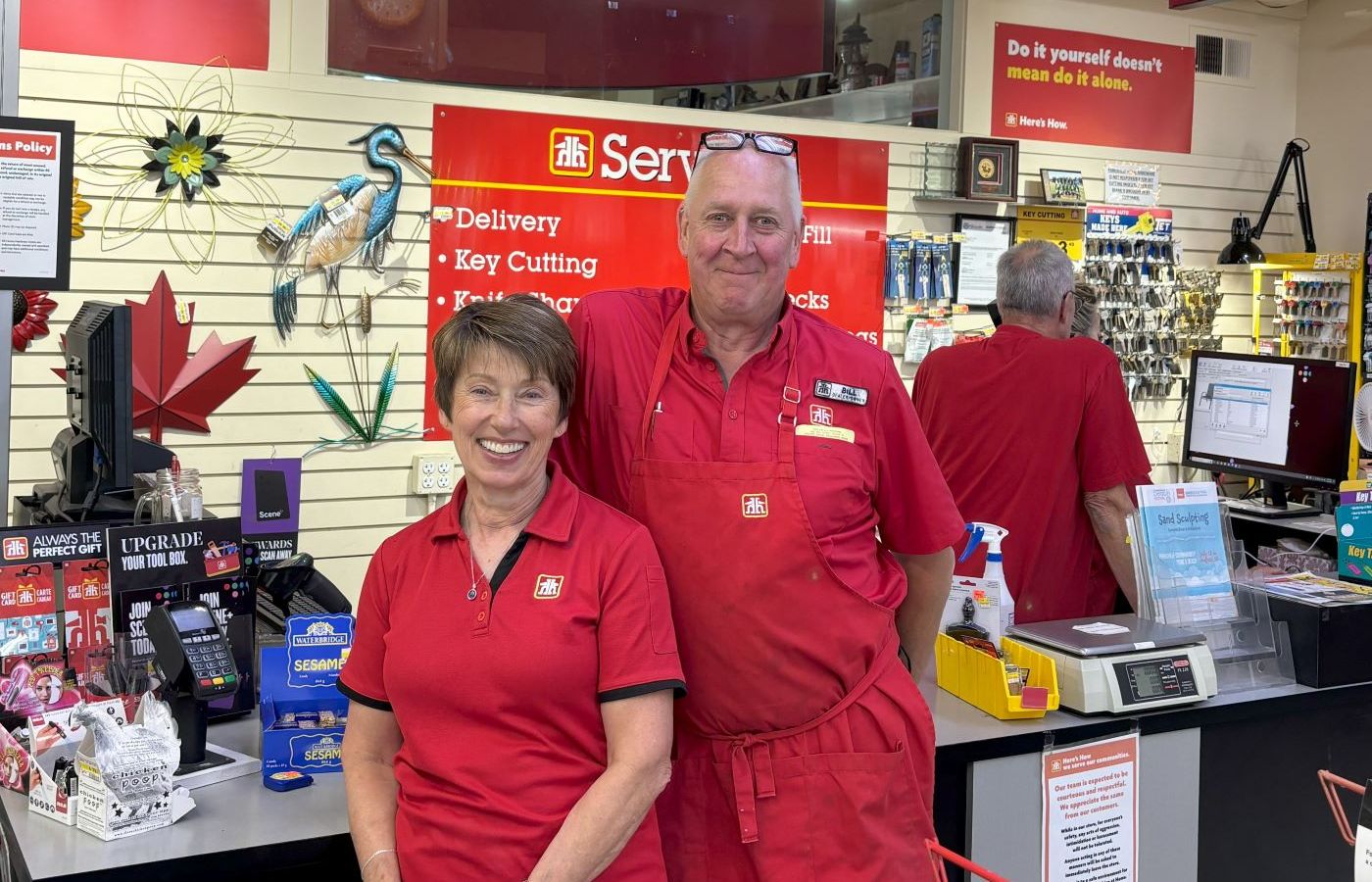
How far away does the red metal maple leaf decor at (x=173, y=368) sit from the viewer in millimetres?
4539

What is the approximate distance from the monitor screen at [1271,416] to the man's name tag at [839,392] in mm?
3949

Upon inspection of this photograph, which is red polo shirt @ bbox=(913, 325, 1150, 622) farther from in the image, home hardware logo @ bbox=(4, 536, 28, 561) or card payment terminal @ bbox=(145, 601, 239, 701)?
home hardware logo @ bbox=(4, 536, 28, 561)

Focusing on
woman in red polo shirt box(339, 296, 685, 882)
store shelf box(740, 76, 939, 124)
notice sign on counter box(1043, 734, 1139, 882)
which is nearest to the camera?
woman in red polo shirt box(339, 296, 685, 882)

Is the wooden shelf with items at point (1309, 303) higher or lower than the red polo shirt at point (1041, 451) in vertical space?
higher

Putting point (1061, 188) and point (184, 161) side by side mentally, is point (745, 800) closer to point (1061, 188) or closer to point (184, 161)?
point (184, 161)

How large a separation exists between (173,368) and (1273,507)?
15.7 ft

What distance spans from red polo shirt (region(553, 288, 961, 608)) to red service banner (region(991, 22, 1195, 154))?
449 centimetres

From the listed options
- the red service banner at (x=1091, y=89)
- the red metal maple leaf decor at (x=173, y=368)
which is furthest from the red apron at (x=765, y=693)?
the red service banner at (x=1091, y=89)

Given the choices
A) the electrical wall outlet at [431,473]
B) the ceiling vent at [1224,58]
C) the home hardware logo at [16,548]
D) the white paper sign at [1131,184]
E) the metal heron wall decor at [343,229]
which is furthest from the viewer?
the ceiling vent at [1224,58]

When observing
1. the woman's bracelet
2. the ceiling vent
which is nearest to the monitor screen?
the ceiling vent

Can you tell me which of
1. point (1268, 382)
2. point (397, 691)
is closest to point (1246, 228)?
point (1268, 382)

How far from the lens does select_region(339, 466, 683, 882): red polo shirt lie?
1.87 metres

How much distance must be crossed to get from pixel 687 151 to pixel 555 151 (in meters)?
0.64

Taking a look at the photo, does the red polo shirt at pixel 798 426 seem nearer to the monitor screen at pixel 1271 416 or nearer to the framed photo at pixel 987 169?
the monitor screen at pixel 1271 416
